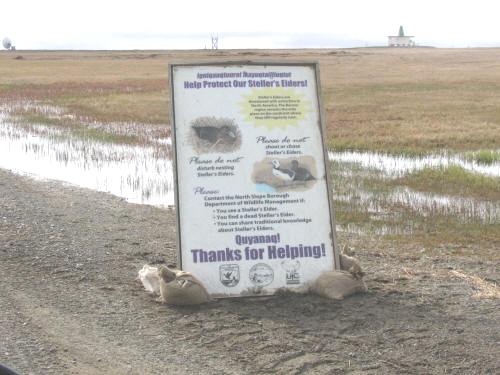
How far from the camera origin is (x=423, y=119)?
25.8m

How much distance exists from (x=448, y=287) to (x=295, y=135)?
1.91 meters

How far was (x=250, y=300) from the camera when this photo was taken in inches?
261

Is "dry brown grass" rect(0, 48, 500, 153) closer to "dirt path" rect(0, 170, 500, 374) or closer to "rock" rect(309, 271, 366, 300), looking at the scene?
"rock" rect(309, 271, 366, 300)

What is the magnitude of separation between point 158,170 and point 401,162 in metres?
5.26

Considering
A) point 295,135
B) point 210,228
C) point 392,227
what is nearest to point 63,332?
point 210,228

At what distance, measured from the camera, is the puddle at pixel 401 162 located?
1584 cm

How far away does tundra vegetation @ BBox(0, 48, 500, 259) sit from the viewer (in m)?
10.9

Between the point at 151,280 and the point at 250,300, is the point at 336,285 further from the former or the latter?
the point at 151,280

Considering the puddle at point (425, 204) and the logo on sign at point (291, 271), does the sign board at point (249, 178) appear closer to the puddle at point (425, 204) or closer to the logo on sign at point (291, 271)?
the logo on sign at point (291, 271)

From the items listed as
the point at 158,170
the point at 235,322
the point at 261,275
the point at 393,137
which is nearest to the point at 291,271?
the point at 261,275

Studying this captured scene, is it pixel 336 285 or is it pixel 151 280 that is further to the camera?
pixel 151 280

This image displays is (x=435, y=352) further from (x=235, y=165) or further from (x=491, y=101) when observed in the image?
(x=491, y=101)

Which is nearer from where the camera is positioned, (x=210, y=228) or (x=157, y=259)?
(x=210, y=228)

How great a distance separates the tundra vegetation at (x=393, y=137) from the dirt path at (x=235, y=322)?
213 centimetres
